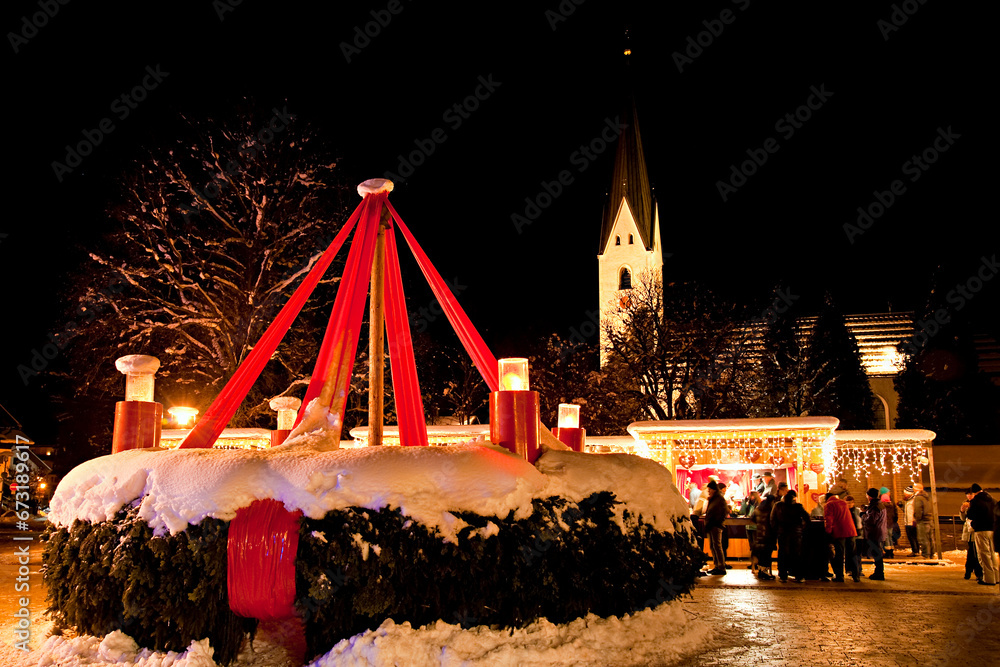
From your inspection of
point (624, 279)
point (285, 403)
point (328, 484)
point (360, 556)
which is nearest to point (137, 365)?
point (328, 484)

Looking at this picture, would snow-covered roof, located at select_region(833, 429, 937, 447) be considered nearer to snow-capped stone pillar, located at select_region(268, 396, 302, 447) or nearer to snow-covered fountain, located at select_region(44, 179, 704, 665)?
snow-capped stone pillar, located at select_region(268, 396, 302, 447)

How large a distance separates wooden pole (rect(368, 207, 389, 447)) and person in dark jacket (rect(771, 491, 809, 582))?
24.6 feet

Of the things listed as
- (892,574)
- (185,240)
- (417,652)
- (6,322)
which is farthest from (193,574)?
(6,322)

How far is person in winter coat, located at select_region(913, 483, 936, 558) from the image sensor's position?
16.5m

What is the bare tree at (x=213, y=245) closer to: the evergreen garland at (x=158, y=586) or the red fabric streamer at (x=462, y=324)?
the red fabric streamer at (x=462, y=324)

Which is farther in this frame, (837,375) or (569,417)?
(837,375)

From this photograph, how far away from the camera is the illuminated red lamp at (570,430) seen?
952cm

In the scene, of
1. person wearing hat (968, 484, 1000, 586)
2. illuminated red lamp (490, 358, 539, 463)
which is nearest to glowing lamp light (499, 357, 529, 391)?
illuminated red lamp (490, 358, 539, 463)

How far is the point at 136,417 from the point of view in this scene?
7.71m

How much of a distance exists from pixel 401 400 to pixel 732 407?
25.3 metres

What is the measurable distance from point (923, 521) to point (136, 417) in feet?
52.3

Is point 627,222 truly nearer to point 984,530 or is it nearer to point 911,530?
point 911,530

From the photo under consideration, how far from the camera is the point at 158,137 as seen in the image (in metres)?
19.1

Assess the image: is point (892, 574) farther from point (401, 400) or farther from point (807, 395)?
point (807, 395)
